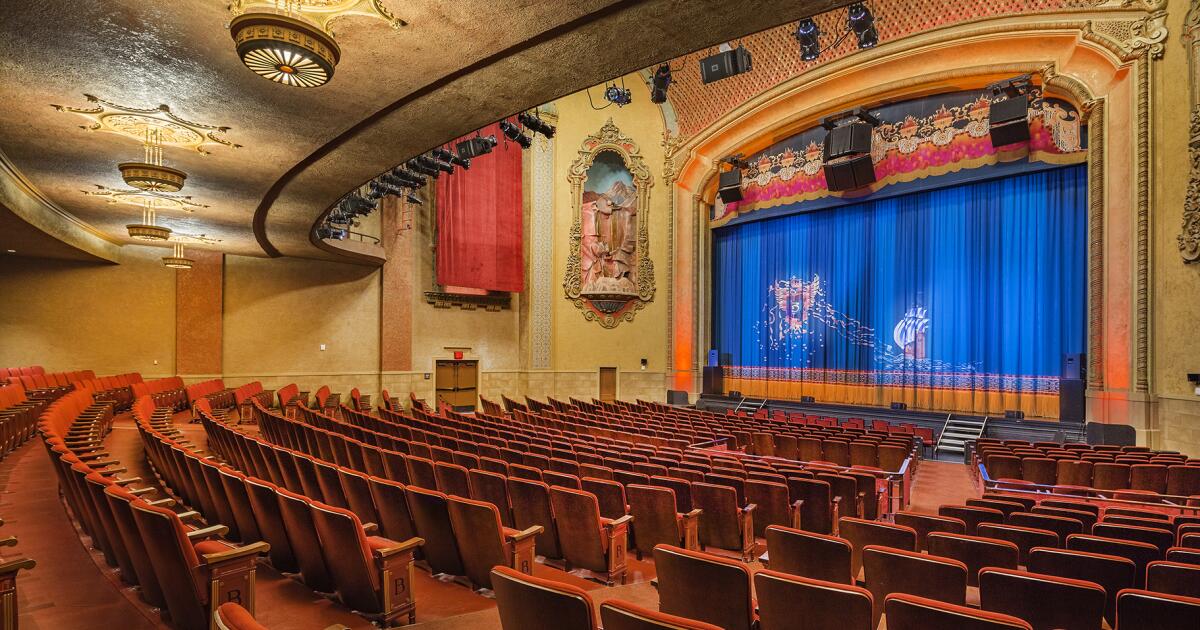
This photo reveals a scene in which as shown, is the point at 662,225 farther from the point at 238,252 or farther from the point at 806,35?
the point at 238,252

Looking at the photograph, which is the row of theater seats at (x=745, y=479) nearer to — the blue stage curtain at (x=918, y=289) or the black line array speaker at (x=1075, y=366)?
the black line array speaker at (x=1075, y=366)

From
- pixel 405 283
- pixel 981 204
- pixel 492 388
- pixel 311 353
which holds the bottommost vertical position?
Answer: pixel 492 388

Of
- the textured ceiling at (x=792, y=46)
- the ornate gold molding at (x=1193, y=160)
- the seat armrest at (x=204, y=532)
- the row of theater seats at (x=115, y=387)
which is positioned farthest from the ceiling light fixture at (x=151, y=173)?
the ornate gold molding at (x=1193, y=160)

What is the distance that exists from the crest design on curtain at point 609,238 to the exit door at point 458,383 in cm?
356

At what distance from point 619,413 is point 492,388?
6.41m

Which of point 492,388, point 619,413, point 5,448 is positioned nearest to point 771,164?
point 619,413

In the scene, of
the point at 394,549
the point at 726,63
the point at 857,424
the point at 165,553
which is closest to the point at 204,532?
the point at 165,553

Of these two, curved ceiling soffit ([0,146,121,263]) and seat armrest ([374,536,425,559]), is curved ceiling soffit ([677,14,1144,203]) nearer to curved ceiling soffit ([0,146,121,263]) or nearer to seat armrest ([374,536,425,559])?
seat armrest ([374,536,425,559])

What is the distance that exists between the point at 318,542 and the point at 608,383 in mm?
14515

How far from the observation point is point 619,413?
11.2 meters

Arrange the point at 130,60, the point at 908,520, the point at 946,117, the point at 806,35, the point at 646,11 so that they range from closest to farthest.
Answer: the point at 908,520, the point at 646,11, the point at 130,60, the point at 806,35, the point at 946,117

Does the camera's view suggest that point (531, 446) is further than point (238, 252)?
No

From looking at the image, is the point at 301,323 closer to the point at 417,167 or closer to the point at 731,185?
the point at 417,167

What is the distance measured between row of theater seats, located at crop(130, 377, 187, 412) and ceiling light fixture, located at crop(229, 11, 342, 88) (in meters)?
8.92
